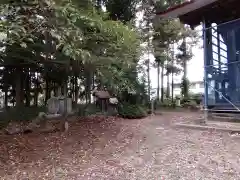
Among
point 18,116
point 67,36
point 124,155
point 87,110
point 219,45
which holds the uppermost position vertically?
point 219,45

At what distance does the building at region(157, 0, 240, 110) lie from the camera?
7379 millimetres

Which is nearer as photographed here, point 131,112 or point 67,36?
point 67,36

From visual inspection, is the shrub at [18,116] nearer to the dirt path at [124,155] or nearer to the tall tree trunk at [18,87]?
the tall tree trunk at [18,87]

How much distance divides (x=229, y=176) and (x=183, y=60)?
48.4ft

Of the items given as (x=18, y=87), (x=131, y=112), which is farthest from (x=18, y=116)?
(x=131, y=112)

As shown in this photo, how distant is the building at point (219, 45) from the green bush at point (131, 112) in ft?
11.3

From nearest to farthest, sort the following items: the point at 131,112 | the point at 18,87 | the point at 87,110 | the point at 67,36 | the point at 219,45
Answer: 1. the point at 67,36
2. the point at 219,45
3. the point at 131,112
4. the point at 87,110
5. the point at 18,87

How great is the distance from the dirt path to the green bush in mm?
2726

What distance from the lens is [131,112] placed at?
10766 millimetres

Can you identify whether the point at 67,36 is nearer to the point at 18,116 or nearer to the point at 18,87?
the point at 18,116

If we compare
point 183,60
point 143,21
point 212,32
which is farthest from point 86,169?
point 183,60

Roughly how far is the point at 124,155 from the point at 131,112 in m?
5.02

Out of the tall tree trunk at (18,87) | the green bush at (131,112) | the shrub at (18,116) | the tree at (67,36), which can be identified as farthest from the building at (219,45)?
the tall tree trunk at (18,87)

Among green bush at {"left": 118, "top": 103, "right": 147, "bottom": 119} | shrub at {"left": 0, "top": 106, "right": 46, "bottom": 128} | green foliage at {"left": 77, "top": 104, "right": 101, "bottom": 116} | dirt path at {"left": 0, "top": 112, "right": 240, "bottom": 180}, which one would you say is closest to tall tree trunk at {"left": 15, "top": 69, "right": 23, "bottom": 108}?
shrub at {"left": 0, "top": 106, "right": 46, "bottom": 128}
